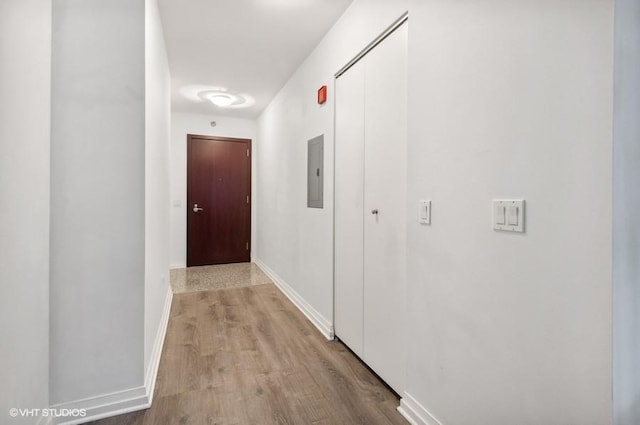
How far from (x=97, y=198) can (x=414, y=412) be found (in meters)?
1.96

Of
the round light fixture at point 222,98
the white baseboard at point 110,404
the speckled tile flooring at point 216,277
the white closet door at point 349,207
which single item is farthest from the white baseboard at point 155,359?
the round light fixture at point 222,98

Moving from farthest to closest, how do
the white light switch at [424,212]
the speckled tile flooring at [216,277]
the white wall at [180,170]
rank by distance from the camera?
the white wall at [180,170]
the speckled tile flooring at [216,277]
the white light switch at [424,212]

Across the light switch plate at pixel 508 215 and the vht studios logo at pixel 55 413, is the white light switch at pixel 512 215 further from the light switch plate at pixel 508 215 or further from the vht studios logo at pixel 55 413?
the vht studios logo at pixel 55 413

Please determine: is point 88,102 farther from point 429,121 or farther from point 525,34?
point 525,34

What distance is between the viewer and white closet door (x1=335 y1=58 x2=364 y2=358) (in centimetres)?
222

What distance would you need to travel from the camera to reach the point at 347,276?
2412 mm

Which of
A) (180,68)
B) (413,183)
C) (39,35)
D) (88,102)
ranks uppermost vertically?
(180,68)

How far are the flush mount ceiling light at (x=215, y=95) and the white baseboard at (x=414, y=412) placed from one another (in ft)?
13.1

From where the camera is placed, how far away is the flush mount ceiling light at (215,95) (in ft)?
13.8

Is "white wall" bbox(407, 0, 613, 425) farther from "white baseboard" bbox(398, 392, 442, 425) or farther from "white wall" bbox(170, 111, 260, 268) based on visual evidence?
"white wall" bbox(170, 111, 260, 268)

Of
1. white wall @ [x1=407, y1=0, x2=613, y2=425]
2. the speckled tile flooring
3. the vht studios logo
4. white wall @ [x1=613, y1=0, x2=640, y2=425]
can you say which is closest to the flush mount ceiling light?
the speckled tile flooring

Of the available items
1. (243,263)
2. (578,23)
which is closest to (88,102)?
(578,23)

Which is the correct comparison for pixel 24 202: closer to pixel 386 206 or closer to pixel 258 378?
pixel 258 378

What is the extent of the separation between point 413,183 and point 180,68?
3.15m
